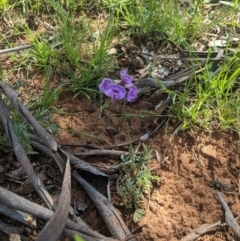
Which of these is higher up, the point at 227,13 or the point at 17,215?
the point at 227,13

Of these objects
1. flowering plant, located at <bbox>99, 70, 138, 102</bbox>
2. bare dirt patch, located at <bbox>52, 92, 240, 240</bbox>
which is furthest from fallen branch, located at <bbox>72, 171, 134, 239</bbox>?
flowering plant, located at <bbox>99, 70, 138, 102</bbox>

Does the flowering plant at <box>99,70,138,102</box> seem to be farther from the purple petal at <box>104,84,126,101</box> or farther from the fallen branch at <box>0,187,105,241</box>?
the fallen branch at <box>0,187,105,241</box>

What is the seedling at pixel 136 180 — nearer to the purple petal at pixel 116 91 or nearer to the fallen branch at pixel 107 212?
the fallen branch at pixel 107 212

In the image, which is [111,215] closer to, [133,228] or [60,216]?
[133,228]

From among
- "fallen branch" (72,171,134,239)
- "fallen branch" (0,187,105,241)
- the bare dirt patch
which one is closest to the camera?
"fallen branch" (0,187,105,241)

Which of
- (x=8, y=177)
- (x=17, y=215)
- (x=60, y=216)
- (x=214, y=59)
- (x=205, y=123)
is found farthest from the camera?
(x=214, y=59)

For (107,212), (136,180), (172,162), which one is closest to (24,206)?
(107,212)

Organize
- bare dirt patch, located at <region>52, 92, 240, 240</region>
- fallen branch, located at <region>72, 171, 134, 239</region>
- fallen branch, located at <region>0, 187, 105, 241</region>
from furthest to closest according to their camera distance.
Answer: bare dirt patch, located at <region>52, 92, 240, 240</region> < fallen branch, located at <region>72, 171, 134, 239</region> < fallen branch, located at <region>0, 187, 105, 241</region>

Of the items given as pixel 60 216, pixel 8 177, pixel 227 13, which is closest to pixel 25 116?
pixel 8 177

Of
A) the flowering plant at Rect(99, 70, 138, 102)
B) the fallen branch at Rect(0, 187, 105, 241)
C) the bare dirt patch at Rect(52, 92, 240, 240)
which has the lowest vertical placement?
the bare dirt patch at Rect(52, 92, 240, 240)

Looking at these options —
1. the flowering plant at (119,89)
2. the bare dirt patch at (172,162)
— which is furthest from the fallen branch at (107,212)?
the flowering plant at (119,89)

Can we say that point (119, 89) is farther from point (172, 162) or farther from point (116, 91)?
point (172, 162)
